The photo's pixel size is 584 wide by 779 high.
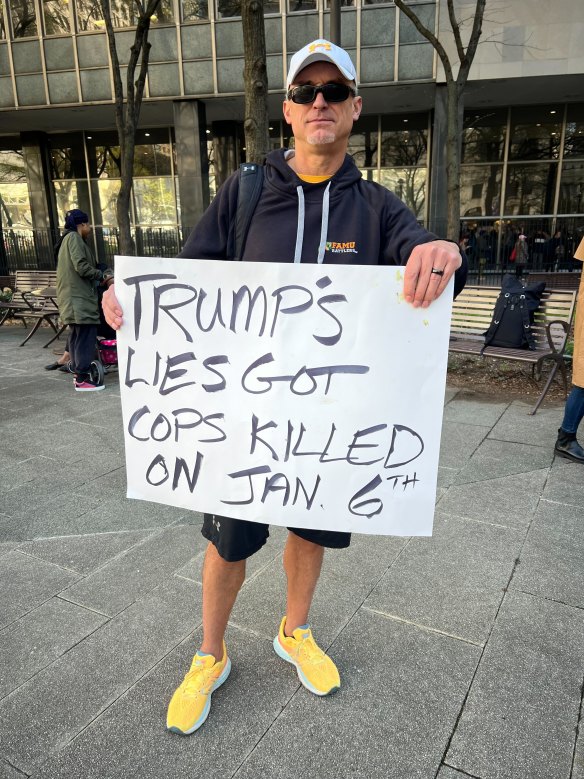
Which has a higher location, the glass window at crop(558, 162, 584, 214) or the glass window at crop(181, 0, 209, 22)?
the glass window at crop(181, 0, 209, 22)

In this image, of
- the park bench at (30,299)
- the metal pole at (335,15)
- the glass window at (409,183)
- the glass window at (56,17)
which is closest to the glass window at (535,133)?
the glass window at (409,183)

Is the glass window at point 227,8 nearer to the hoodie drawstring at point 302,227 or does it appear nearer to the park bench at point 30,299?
the park bench at point 30,299

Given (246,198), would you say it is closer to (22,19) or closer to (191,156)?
(191,156)

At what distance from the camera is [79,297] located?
642 centimetres

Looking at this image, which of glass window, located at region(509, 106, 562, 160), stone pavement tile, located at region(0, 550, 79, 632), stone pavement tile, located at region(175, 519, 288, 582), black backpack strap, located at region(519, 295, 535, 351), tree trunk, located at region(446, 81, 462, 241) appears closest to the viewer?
stone pavement tile, located at region(0, 550, 79, 632)

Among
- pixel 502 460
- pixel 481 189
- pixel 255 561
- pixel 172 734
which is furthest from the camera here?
pixel 481 189

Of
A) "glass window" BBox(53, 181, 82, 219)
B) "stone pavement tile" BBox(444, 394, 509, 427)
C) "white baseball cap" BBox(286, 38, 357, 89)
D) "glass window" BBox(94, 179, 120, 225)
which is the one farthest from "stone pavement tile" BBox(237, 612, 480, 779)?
"glass window" BBox(53, 181, 82, 219)

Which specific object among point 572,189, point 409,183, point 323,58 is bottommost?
point 323,58

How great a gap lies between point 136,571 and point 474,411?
3.82m

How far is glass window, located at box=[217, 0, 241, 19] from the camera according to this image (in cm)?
1551

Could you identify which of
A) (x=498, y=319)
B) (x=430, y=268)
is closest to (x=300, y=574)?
(x=430, y=268)

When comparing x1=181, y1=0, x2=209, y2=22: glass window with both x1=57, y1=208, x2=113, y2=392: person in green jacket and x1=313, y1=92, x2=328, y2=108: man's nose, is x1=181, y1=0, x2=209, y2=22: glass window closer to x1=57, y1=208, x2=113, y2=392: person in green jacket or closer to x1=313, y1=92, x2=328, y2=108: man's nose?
x1=57, y1=208, x2=113, y2=392: person in green jacket

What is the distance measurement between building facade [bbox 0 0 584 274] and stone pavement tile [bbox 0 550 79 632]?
1457cm

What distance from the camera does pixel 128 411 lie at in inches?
77.1
